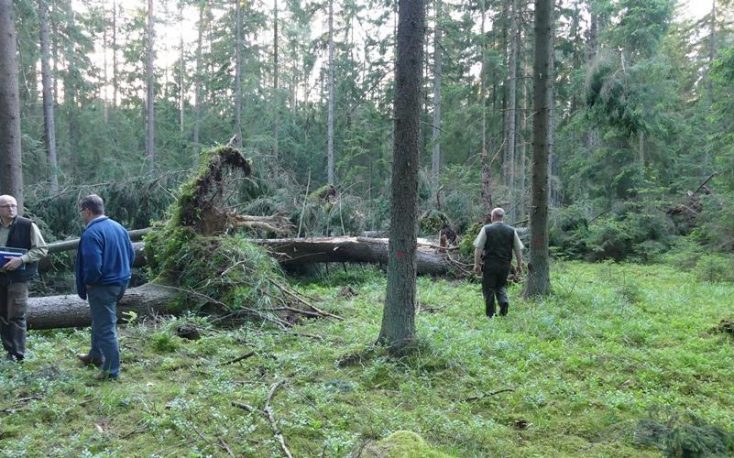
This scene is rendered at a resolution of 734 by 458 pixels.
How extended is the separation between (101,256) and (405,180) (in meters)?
3.23

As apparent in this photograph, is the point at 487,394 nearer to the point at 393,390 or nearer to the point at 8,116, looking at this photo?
Result: the point at 393,390

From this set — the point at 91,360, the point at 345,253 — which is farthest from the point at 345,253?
the point at 91,360

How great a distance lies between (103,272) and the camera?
5.35m

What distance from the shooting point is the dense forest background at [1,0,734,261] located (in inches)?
546

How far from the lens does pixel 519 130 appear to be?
74.9 feet

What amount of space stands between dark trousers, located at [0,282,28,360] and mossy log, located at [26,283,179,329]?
1416 mm

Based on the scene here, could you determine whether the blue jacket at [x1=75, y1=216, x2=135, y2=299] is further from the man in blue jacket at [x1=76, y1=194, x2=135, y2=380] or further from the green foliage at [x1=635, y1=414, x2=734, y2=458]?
the green foliage at [x1=635, y1=414, x2=734, y2=458]

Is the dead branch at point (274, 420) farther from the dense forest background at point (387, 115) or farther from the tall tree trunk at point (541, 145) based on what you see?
the tall tree trunk at point (541, 145)

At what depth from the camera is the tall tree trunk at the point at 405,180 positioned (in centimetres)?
562

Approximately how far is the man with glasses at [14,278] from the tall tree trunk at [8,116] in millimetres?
2585

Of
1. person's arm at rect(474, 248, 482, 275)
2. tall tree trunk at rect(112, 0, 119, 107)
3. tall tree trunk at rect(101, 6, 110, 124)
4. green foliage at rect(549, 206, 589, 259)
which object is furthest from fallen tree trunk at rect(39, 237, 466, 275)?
tall tree trunk at rect(112, 0, 119, 107)

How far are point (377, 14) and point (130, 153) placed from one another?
Answer: 593 inches

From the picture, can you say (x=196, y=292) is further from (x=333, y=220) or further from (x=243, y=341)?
(x=333, y=220)

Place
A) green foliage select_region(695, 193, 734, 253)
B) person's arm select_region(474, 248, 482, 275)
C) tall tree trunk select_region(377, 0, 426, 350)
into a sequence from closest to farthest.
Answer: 1. tall tree trunk select_region(377, 0, 426, 350)
2. person's arm select_region(474, 248, 482, 275)
3. green foliage select_region(695, 193, 734, 253)
